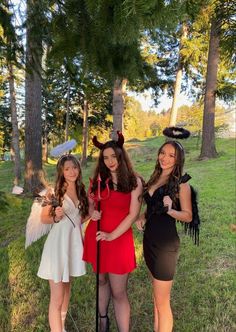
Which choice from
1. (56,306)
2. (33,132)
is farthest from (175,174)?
(33,132)

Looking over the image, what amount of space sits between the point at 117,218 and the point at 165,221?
41cm

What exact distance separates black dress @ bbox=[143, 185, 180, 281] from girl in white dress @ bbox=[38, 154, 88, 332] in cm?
61

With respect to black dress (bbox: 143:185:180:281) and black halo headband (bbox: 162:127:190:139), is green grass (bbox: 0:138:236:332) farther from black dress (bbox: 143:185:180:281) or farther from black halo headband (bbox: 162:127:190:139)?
black halo headband (bbox: 162:127:190:139)

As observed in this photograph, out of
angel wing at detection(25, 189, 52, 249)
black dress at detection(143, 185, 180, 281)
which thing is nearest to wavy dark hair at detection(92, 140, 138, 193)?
black dress at detection(143, 185, 180, 281)

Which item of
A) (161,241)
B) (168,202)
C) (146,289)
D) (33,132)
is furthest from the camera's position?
(33,132)

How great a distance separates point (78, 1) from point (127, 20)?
848mm

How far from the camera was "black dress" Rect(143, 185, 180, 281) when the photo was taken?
109 inches

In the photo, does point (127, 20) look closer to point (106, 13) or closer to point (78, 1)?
point (106, 13)

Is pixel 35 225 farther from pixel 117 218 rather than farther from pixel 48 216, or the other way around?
pixel 117 218

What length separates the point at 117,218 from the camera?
9.74 ft

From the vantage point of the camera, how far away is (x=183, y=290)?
4.16 meters

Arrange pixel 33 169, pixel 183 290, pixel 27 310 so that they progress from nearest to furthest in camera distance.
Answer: pixel 27 310 < pixel 183 290 < pixel 33 169

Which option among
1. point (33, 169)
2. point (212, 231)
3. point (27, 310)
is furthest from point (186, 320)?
point (33, 169)

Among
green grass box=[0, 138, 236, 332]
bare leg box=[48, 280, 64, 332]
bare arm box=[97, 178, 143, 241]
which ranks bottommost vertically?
green grass box=[0, 138, 236, 332]
